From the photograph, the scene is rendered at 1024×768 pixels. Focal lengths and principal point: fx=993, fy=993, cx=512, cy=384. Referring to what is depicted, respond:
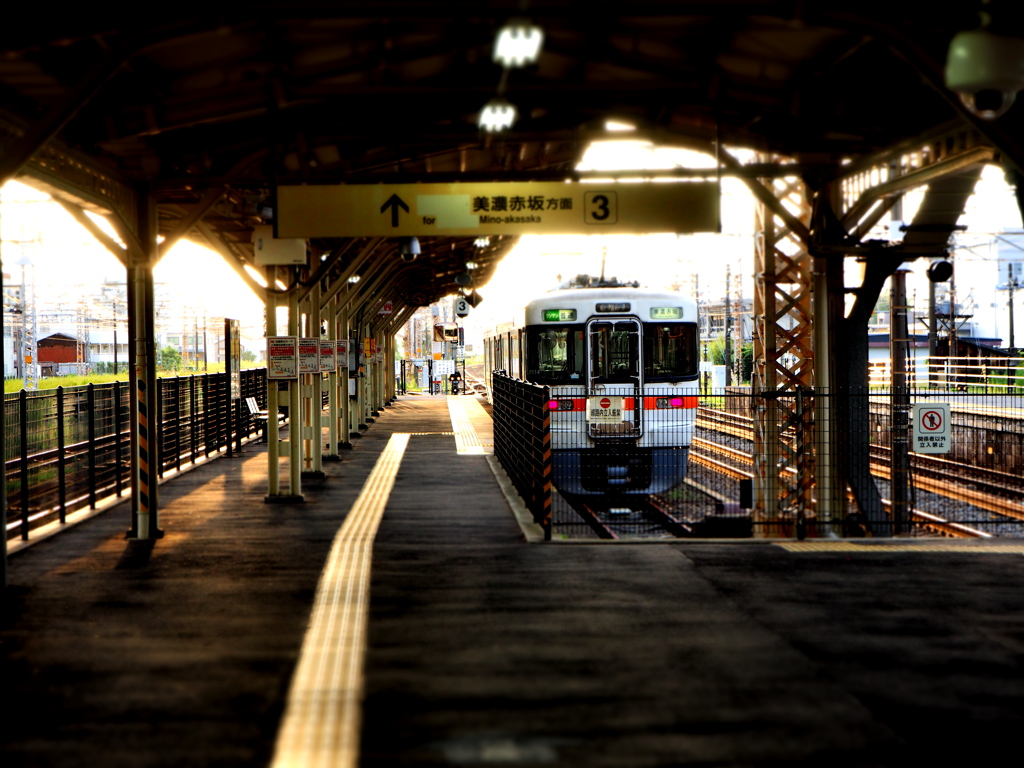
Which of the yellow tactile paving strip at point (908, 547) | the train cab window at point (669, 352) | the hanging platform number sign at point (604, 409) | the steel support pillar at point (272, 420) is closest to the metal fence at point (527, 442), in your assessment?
the hanging platform number sign at point (604, 409)

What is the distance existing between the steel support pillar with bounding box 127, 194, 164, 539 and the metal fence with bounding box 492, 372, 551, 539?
11.3ft

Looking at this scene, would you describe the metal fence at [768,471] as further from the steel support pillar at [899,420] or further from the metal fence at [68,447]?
the metal fence at [68,447]

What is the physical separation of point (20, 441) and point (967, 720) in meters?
7.87

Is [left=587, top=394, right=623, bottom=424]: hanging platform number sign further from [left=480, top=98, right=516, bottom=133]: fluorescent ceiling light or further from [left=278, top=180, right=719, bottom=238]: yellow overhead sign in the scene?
[left=480, top=98, right=516, bottom=133]: fluorescent ceiling light

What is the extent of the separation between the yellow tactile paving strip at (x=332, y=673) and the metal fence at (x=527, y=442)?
164 centimetres

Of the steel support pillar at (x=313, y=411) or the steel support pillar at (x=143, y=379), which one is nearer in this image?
the steel support pillar at (x=143, y=379)

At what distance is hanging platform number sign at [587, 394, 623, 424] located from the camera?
12.9 m

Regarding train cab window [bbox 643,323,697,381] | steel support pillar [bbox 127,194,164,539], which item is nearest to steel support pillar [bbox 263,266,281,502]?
steel support pillar [bbox 127,194,164,539]

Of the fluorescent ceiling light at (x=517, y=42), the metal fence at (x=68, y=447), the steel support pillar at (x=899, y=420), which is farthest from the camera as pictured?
the steel support pillar at (x=899, y=420)

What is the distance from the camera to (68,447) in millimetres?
9828

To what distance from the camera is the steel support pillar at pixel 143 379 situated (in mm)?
8789

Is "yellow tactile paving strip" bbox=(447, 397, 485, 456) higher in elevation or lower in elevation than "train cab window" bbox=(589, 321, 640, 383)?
lower

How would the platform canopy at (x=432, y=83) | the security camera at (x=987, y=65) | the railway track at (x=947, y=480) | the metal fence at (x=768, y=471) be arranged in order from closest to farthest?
the security camera at (x=987, y=65)
the platform canopy at (x=432, y=83)
the metal fence at (x=768, y=471)
the railway track at (x=947, y=480)

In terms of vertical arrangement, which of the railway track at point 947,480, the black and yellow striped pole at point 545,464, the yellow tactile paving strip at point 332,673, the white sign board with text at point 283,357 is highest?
the white sign board with text at point 283,357
